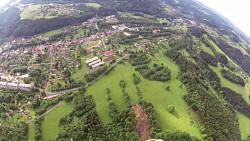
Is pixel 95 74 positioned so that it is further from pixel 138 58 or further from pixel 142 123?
pixel 142 123

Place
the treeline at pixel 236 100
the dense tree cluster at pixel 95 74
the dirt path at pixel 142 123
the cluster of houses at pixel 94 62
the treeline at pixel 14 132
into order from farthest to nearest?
the treeline at pixel 236 100 < the cluster of houses at pixel 94 62 < the dense tree cluster at pixel 95 74 < the dirt path at pixel 142 123 < the treeline at pixel 14 132

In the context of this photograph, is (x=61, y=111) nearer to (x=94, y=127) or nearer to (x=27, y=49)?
(x=94, y=127)

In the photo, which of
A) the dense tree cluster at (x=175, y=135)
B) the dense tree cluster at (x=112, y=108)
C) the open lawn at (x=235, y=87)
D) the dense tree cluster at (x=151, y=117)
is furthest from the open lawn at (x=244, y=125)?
the dense tree cluster at (x=112, y=108)

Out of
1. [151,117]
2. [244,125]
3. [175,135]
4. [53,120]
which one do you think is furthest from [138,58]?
[244,125]

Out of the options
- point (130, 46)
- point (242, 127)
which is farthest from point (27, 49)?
point (242, 127)

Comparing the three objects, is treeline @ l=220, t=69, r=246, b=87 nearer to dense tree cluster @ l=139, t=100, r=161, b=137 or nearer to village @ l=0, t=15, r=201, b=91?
village @ l=0, t=15, r=201, b=91

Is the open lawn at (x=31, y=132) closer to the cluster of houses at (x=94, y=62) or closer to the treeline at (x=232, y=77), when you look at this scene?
the cluster of houses at (x=94, y=62)
